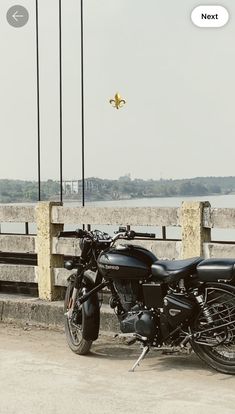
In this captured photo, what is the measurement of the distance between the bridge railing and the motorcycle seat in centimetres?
107

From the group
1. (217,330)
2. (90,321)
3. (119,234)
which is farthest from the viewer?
(90,321)

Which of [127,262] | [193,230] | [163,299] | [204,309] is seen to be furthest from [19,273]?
[204,309]

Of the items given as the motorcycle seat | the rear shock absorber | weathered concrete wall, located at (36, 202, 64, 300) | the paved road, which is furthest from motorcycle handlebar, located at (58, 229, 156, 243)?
weathered concrete wall, located at (36, 202, 64, 300)

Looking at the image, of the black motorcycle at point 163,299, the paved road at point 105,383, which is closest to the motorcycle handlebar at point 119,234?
the black motorcycle at point 163,299

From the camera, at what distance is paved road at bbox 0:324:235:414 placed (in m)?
4.62

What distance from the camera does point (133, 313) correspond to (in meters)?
5.80

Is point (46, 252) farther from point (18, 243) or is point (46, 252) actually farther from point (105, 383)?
point (105, 383)

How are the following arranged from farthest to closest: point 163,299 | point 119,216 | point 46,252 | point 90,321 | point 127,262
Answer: point 46,252, point 119,216, point 90,321, point 127,262, point 163,299

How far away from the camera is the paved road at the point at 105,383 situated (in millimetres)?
4621

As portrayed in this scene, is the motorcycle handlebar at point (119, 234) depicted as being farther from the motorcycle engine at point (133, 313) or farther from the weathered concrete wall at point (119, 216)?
the weathered concrete wall at point (119, 216)

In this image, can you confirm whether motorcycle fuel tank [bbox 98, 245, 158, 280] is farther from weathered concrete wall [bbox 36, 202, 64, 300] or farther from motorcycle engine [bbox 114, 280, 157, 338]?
weathered concrete wall [bbox 36, 202, 64, 300]

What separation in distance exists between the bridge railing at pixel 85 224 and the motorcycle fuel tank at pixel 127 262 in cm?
100

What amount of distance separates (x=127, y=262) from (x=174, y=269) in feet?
1.48

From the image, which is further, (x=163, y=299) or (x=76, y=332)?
(x=76, y=332)
